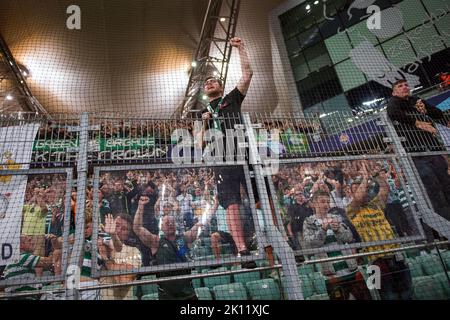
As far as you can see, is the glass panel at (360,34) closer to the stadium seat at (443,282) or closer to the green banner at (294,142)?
the stadium seat at (443,282)

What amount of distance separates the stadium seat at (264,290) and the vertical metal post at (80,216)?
5.25ft

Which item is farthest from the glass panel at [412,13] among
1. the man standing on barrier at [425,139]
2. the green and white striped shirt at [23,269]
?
the green and white striped shirt at [23,269]

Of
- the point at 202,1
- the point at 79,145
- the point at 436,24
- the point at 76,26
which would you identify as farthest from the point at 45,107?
the point at 436,24

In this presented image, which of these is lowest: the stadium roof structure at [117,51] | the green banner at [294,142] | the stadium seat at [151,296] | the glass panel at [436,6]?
the stadium seat at [151,296]

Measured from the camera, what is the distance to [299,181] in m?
2.23

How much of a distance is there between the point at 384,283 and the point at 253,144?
1.86 meters

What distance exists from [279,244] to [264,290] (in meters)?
1.03

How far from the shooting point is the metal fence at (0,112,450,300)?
1.77m

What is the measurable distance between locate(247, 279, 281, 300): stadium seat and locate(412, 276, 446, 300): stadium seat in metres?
1.24

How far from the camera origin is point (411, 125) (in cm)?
276

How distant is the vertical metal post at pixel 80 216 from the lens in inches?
64.0

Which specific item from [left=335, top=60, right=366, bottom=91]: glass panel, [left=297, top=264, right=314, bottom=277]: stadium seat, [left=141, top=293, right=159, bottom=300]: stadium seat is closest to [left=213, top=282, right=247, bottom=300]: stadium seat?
[left=141, top=293, right=159, bottom=300]: stadium seat

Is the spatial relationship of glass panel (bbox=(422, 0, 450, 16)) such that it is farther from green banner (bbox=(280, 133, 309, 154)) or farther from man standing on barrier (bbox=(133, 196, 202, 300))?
man standing on barrier (bbox=(133, 196, 202, 300))

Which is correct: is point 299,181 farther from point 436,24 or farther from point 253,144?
point 436,24
